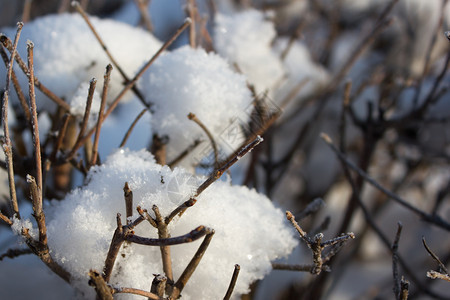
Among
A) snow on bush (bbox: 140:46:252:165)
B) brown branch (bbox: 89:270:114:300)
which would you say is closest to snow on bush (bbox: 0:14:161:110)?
snow on bush (bbox: 140:46:252:165)

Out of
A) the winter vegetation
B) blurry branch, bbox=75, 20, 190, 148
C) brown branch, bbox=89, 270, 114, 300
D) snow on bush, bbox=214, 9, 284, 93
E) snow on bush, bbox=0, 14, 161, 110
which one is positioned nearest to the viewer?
brown branch, bbox=89, 270, 114, 300

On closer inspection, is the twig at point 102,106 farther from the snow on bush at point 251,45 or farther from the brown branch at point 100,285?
the snow on bush at point 251,45

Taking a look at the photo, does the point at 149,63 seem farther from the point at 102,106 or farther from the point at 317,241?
the point at 317,241

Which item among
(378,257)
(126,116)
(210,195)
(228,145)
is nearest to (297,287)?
(378,257)

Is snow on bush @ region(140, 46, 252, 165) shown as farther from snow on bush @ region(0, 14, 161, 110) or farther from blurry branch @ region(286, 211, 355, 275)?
blurry branch @ region(286, 211, 355, 275)

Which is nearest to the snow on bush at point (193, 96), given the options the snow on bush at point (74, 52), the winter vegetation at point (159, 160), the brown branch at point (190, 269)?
the winter vegetation at point (159, 160)
